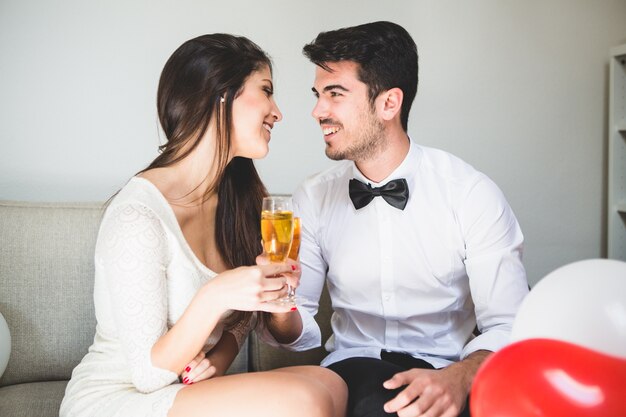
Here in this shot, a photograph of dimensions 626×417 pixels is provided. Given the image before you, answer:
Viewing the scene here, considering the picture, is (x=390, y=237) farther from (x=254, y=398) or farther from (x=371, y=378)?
(x=254, y=398)

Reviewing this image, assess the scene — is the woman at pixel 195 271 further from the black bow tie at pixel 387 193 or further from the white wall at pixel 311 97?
the white wall at pixel 311 97

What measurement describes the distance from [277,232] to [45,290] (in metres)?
1.07

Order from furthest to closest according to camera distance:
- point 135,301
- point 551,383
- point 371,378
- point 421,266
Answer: point 421,266, point 371,378, point 135,301, point 551,383

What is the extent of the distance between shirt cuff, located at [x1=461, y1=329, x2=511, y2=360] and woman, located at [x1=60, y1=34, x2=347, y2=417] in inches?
16.8

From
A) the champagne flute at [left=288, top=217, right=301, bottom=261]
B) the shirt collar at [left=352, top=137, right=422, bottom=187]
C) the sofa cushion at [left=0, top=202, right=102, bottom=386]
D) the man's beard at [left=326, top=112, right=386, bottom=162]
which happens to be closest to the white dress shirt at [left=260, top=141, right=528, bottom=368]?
the shirt collar at [left=352, top=137, right=422, bottom=187]

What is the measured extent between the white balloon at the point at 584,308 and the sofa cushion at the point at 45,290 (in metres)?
1.53

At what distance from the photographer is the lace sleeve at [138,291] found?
1.60m

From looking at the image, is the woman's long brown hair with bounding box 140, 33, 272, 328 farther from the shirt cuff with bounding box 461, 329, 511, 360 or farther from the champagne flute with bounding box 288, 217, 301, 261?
the shirt cuff with bounding box 461, 329, 511, 360

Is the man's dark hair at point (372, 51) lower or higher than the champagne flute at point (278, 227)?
higher

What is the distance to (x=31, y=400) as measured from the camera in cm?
212

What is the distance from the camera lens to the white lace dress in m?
1.60

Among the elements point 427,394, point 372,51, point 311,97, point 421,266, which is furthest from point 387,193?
point 311,97

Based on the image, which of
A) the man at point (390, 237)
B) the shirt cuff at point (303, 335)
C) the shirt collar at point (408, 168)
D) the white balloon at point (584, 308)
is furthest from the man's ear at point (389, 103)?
the white balloon at point (584, 308)

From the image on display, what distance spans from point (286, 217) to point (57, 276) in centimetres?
106
